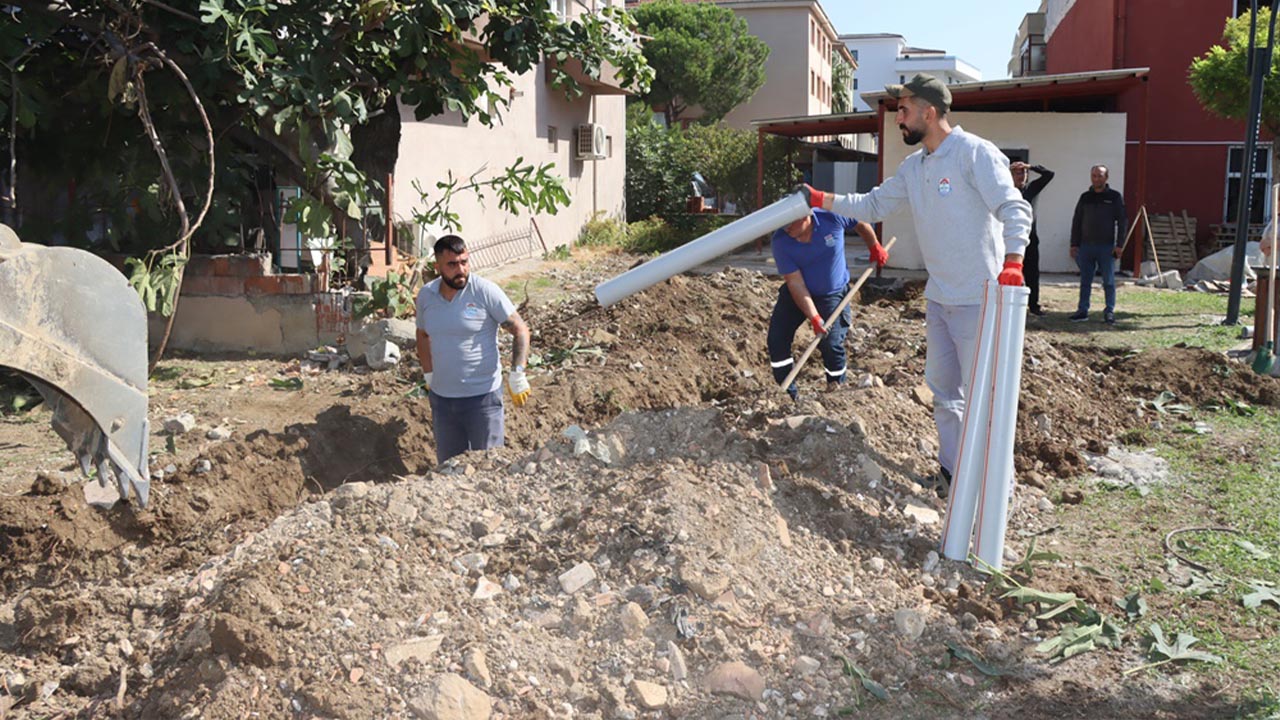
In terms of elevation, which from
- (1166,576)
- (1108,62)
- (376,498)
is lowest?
(1166,576)

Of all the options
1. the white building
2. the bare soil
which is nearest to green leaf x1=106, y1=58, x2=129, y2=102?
the bare soil

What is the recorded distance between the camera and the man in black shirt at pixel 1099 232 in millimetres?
12320

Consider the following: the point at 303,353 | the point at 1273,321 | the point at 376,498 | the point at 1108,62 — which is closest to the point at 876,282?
the point at 1273,321

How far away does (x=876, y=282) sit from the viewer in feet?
48.7

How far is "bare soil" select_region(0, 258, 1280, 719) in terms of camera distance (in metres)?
3.82

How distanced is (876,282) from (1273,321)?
18.4 ft

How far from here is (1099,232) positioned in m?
12.4

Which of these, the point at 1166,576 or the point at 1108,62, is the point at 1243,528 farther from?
the point at 1108,62

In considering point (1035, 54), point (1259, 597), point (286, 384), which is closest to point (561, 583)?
point (1259, 597)

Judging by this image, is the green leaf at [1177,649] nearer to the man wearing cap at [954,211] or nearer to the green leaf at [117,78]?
the man wearing cap at [954,211]

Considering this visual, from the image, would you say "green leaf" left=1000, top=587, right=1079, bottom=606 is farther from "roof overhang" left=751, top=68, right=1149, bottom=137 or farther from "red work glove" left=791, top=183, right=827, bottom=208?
"roof overhang" left=751, top=68, right=1149, bottom=137

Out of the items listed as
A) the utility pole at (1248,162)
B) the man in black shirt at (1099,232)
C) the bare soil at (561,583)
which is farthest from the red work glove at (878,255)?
the utility pole at (1248,162)

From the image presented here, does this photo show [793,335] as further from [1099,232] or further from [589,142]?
[589,142]

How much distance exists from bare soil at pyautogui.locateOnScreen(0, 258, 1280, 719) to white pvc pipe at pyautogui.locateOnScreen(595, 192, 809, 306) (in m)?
0.71
